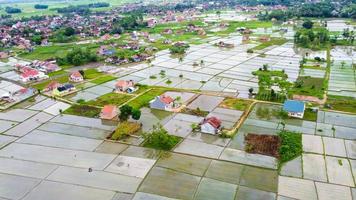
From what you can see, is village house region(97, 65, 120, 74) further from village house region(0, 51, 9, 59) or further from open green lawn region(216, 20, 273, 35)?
open green lawn region(216, 20, 273, 35)

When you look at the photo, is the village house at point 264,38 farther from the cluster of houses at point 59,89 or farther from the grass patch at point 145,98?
the cluster of houses at point 59,89

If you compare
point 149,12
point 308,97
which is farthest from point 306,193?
point 149,12

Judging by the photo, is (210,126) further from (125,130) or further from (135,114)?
(125,130)

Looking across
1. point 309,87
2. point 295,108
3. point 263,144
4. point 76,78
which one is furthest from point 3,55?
point 263,144

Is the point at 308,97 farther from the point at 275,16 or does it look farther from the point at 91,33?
the point at 275,16

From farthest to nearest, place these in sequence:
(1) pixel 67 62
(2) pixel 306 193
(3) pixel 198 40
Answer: (3) pixel 198 40 → (1) pixel 67 62 → (2) pixel 306 193

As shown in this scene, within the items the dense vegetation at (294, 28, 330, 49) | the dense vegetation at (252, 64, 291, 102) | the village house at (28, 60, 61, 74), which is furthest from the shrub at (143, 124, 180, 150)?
the dense vegetation at (294, 28, 330, 49)
